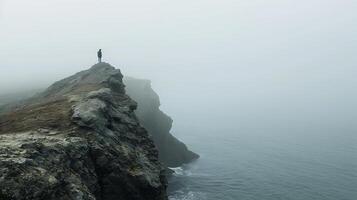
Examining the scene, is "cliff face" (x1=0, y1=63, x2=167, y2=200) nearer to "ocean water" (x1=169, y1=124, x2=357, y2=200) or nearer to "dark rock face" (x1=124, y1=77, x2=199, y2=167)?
"ocean water" (x1=169, y1=124, x2=357, y2=200)

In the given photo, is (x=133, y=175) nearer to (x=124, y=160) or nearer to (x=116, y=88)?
(x=124, y=160)

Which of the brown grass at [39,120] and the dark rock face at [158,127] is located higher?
the brown grass at [39,120]

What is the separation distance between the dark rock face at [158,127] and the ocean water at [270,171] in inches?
185

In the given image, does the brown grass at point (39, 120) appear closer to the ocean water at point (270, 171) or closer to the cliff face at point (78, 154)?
the cliff face at point (78, 154)

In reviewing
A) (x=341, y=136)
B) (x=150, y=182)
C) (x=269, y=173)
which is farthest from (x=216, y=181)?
(x=341, y=136)

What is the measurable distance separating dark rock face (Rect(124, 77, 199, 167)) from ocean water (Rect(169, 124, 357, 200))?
4700mm

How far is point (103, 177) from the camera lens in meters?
31.7

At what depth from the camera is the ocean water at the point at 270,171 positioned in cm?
9369

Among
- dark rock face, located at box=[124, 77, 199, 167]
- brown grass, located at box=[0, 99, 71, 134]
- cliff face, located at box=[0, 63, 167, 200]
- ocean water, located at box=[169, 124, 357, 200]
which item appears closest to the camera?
cliff face, located at box=[0, 63, 167, 200]

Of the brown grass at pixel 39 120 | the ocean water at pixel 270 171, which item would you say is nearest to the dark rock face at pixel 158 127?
the ocean water at pixel 270 171

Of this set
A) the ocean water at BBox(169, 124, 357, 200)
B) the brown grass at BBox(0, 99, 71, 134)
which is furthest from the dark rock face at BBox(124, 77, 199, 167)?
the brown grass at BBox(0, 99, 71, 134)

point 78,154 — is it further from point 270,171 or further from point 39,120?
point 270,171

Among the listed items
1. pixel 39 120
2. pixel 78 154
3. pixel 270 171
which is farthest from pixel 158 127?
pixel 78 154

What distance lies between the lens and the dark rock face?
373 feet
